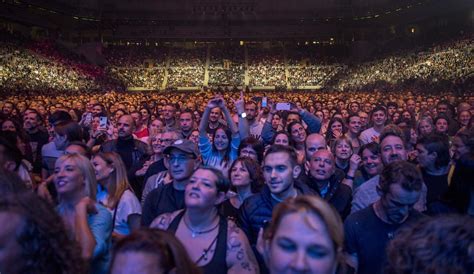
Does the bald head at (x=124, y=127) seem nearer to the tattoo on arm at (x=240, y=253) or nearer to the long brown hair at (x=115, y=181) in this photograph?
the long brown hair at (x=115, y=181)

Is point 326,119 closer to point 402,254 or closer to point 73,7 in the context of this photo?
point 402,254

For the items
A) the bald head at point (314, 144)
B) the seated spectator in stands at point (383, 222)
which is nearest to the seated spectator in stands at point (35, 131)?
the bald head at point (314, 144)

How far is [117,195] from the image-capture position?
171 inches

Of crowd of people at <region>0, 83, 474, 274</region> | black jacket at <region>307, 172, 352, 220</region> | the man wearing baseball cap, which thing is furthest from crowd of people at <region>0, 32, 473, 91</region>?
the man wearing baseball cap

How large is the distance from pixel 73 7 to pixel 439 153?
49.5 meters

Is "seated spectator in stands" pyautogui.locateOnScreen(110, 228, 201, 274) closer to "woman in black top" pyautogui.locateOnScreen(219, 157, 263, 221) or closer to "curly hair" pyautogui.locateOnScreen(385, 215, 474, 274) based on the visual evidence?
"curly hair" pyautogui.locateOnScreen(385, 215, 474, 274)

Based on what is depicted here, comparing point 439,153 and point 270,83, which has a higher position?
point 270,83

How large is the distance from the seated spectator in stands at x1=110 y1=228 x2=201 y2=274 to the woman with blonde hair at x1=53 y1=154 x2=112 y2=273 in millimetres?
564

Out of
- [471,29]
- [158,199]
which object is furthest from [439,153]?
[471,29]

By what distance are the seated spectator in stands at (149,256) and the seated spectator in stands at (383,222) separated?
1.53m

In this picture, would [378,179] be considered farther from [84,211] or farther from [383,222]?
[84,211]

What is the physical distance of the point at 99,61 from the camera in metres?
49.0

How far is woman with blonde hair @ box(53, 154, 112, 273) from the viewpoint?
314 cm

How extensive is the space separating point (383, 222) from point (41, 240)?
7.87ft
